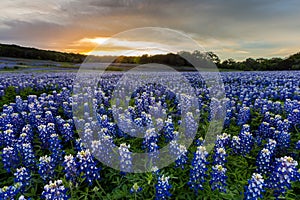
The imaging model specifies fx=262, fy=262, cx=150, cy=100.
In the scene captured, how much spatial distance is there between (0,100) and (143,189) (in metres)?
7.75

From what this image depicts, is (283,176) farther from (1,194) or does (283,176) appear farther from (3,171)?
(3,171)

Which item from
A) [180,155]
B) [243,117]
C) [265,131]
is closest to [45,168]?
[180,155]

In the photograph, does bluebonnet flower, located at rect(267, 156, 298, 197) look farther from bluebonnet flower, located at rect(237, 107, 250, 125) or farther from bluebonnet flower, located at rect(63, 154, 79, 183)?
bluebonnet flower, located at rect(237, 107, 250, 125)

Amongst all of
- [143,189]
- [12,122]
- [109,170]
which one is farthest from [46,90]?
[143,189]

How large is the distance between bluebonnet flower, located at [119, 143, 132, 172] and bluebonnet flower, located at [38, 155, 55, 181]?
35.3 inches

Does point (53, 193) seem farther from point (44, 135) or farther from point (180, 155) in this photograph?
point (44, 135)

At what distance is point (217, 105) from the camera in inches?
249

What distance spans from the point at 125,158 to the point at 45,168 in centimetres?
102

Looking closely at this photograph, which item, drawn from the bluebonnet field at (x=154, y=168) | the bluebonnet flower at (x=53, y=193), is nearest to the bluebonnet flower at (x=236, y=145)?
the bluebonnet field at (x=154, y=168)

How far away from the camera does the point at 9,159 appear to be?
367cm

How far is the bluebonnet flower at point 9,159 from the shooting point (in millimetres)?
3627

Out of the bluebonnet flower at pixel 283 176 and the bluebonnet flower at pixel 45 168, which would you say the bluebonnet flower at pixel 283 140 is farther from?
the bluebonnet flower at pixel 45 168

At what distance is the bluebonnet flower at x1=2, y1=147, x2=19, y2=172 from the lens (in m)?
3.63

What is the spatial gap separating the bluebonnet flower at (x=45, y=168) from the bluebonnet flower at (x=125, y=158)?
0.90m
